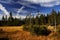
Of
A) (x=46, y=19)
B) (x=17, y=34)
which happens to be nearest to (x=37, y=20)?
(x=46, y=19)

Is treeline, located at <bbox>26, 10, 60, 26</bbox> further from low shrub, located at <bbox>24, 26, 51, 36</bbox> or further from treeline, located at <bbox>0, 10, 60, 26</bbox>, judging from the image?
low shrub, located at <bbox>24, 26, 51, 36</bbox>

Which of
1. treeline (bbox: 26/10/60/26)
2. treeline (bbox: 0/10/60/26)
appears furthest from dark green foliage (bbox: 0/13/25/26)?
treeline (bbox: 26/10/60/26)

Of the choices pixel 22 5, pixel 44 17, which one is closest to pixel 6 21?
pixel 22 5

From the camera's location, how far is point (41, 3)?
14.6 feet

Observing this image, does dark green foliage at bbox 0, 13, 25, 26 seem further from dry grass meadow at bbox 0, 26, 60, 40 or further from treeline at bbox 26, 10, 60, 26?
treeline at bbox 26, 10, 60, 26

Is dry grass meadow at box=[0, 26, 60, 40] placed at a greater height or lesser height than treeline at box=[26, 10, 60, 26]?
lesser

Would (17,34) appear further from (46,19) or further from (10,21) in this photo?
(46,19)

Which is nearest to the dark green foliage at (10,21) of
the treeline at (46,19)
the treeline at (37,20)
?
the treeline at (37,20)

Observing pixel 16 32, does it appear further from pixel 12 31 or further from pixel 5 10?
pixel 5 10

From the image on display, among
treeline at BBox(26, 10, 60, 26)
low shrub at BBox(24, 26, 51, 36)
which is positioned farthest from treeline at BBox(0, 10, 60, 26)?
low shrub at BBox(24, 26, 51, 36)

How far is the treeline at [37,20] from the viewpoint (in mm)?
4187

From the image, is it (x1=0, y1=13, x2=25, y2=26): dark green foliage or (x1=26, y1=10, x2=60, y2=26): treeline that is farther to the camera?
(x1=26, y1=10, x2=60, y2=26): treeline

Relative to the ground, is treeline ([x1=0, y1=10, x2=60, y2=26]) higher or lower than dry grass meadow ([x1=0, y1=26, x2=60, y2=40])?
higher

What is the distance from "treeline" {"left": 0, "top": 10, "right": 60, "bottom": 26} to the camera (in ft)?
13.7
